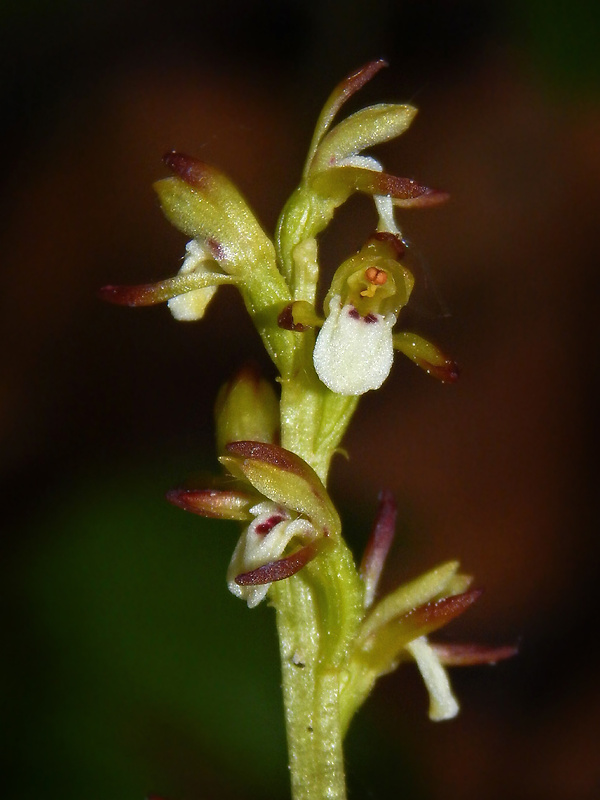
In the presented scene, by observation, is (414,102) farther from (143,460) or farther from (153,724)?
(153,724)

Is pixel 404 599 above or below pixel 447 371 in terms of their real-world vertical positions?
below

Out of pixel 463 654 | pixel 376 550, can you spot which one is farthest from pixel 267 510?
pixel 463 654

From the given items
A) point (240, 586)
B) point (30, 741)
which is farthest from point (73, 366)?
point (240, 586)

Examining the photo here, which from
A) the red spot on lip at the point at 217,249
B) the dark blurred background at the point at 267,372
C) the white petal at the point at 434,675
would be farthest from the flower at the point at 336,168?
the dark blurred background at the point at 267,372

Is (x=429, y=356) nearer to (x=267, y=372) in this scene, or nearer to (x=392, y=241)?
(x=392, y=241)

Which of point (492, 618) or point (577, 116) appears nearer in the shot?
point (492, 618)

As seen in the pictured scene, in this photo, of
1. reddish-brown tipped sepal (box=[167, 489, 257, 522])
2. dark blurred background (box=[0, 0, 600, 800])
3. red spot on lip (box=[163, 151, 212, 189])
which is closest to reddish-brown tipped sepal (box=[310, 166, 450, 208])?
red spot on lip (box=[163, 151, 212, 189])
